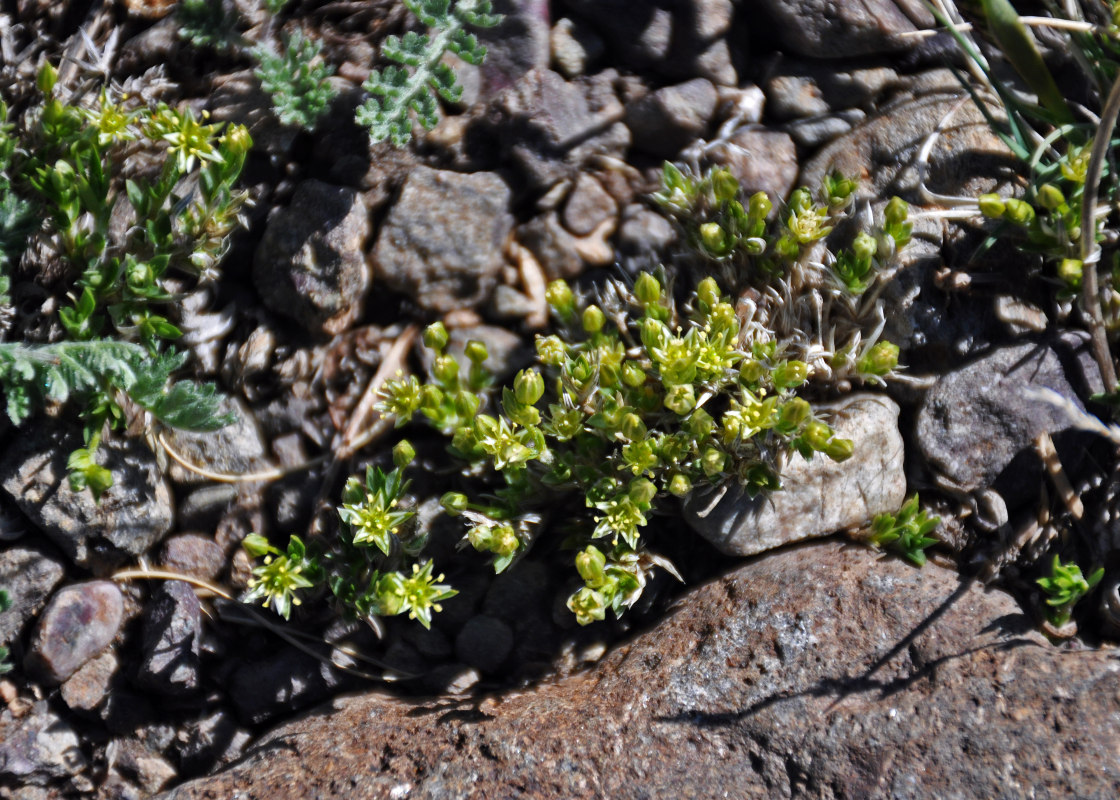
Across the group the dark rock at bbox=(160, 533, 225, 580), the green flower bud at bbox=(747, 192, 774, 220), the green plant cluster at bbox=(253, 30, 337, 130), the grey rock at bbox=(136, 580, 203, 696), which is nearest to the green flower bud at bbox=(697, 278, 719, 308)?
the green flower bud at bbox=(747, 192, 774, 220)

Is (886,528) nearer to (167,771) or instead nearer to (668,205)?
(668,205)

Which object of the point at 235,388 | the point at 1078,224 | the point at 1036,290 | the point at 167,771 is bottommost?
the point at 167,771

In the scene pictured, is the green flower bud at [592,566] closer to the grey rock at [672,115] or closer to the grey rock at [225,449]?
the grey rock at [225,449]

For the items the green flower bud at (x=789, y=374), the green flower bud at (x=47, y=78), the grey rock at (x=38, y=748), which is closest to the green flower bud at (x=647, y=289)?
the green flower bud at (x=789, y=374)

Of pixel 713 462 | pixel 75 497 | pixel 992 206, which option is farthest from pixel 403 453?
pixel 992 206

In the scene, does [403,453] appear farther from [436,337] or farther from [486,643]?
[486,643]

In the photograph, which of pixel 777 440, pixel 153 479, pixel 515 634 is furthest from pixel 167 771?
pixel 777 440

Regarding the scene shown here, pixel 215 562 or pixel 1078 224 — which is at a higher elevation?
pixel 1078 224
